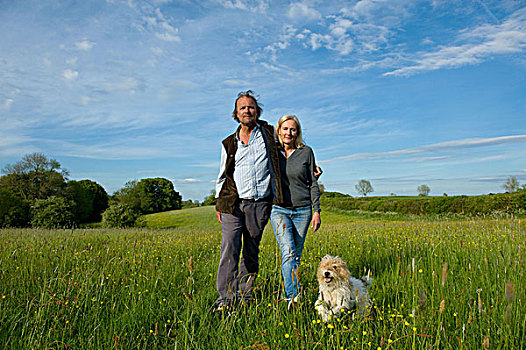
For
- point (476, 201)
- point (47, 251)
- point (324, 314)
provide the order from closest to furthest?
point (324, 314) → point (47, 251) → point (476, 201)

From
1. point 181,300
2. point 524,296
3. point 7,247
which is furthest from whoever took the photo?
point 7,247

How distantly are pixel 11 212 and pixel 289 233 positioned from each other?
98.5 ft

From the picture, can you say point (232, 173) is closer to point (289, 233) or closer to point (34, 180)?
point (289, 233)

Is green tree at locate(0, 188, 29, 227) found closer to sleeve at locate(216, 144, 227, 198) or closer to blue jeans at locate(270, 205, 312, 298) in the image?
sleeve at locate(216, 144, 227, 198)

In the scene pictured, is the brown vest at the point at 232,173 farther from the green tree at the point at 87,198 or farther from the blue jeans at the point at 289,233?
the green tree at the point at 87,198

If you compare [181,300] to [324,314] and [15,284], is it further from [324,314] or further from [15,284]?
[15,284]

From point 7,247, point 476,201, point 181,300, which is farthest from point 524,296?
point 476,201

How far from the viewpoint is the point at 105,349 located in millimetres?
2951

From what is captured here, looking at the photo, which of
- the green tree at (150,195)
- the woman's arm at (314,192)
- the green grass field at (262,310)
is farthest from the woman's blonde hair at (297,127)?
the green tree at (150,195)

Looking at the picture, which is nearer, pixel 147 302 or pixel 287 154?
pixel 147 302

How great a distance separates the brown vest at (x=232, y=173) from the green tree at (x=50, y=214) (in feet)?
80.3

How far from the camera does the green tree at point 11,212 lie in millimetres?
26203

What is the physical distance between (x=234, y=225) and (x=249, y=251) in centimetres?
42

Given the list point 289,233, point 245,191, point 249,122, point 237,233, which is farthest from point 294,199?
point 249,122
